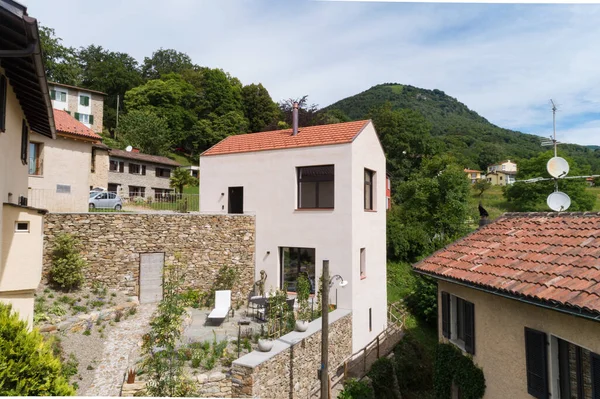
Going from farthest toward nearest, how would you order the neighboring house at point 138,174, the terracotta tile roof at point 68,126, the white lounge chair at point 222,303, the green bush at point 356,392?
the neighboring house at point 138,174 < the terracotta tile roof at point 68,126 < the white lounge chair at point 222,303 < the green bush at point 356,392

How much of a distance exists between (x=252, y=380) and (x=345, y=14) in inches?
319

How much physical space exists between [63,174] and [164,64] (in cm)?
5502

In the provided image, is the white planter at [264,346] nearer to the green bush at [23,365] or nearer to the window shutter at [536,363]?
the green bush at [23,365]

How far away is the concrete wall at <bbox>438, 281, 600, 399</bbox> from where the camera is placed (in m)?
5.00

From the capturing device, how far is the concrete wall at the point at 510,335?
500 cm

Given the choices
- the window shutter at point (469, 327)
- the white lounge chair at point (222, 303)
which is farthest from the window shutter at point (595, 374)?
the white lounge chair at point (222, 303)

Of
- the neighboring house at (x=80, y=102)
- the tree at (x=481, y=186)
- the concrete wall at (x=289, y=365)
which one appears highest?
the neighboring house at (x=80, y=102)

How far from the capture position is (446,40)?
8914 millimetres

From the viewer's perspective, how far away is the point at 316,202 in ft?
Result: 51.2

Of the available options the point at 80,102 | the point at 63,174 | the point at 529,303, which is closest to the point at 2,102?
the point at 529,303

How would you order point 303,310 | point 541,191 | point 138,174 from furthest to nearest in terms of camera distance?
point 541,191, point 138,174, point 303,310

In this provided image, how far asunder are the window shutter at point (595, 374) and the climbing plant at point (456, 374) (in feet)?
7.63

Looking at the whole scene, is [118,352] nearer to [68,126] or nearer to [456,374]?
[456,374]

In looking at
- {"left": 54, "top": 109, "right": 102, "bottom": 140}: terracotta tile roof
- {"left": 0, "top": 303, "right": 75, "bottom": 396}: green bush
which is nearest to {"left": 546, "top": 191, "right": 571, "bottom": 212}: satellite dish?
{"left": 0, "top": 303, "right": 75, "bottom": 396}: green bush
